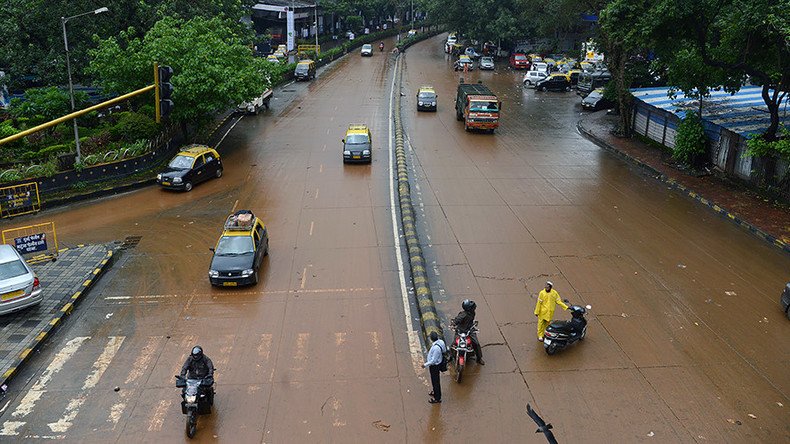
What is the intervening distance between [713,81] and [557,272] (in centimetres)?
1489

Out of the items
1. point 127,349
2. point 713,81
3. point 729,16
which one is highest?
point 729,16

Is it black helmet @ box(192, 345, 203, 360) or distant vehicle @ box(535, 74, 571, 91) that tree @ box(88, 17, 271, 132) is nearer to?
black helmet @ box(192, 345, 203, 360)

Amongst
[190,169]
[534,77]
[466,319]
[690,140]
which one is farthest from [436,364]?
[534,77]

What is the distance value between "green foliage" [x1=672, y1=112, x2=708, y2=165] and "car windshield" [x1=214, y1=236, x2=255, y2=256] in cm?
1984

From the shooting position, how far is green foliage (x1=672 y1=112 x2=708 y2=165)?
92.5ft

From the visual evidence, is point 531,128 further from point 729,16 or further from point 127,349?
point 127,349

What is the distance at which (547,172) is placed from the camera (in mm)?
29328

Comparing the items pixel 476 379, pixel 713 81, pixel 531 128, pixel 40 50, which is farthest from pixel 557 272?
pixel 40 50

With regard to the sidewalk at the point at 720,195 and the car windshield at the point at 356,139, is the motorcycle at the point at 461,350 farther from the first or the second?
the car windshield at the point at 356,139

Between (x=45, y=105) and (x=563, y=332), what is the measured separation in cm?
3040

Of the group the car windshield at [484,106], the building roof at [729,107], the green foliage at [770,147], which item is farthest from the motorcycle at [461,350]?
the car windshield at [484,106]

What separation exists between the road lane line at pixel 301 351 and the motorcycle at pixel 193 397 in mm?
2185

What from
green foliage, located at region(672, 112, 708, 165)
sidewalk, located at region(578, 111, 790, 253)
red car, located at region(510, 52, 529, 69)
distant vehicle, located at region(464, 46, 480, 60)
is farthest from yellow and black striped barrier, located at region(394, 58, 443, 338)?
distant vehicle, located at region(464, 46, 480, 60)

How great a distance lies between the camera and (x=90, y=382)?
514 inches
